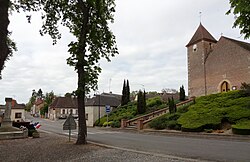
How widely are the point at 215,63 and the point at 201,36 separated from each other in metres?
5.53

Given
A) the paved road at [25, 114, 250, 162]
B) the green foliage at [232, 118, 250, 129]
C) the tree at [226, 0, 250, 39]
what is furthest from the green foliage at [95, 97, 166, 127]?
the tree at [226, 0, 250, 39]

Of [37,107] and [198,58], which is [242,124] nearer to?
[198,58]

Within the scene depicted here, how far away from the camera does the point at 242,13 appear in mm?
6238

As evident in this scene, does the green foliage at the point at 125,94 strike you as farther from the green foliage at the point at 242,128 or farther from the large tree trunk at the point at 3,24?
the large tree trunk at the point at 3,24

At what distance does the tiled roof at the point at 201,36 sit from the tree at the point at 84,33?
85.3 feet

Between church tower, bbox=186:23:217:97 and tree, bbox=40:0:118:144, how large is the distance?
2458 centimetres

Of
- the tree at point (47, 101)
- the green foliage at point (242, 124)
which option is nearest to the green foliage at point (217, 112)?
the green foliage at point (242, 124)

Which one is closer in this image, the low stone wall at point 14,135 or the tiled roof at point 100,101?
the low stone wall at point 14,135

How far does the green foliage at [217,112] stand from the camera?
1836 cm

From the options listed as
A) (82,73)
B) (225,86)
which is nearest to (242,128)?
(82,73)

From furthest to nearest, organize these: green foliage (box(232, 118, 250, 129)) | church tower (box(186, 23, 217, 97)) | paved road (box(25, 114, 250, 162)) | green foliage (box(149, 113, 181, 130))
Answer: church tower (box(186, 23, 217, 97)) < green foliage (box(149, 113, 181, 130)) < green foliage (box(232, 118, 250, 129)) < paved road (box(25, 114, 250, 162))

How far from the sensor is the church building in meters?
29.3

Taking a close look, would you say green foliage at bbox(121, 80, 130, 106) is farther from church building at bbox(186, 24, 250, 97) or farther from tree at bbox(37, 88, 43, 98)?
tree at bbox(37, 88, 43, 98)

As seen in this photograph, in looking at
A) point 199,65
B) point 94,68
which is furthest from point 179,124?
point 199,65
